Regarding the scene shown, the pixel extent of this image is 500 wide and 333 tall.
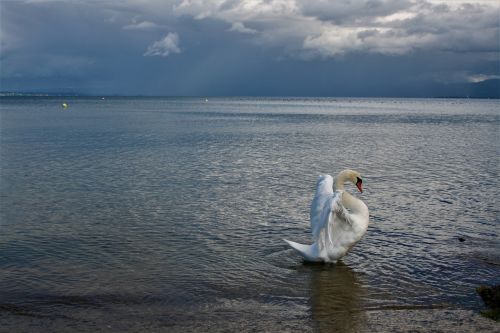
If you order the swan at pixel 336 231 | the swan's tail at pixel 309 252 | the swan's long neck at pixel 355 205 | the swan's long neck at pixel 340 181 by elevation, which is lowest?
the swan's tail at pixel 309 252

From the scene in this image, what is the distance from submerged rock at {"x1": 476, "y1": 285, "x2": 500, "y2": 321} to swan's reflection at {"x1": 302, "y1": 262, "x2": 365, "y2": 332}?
177 cm

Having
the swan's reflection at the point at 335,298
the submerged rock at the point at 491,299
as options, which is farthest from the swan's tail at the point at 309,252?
the submerged rock at the point at 491,299

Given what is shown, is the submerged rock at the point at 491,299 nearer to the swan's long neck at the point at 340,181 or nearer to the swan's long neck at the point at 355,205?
the swan's long neck at the point at 355,205

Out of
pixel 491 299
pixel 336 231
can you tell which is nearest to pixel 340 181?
pixel 336 231

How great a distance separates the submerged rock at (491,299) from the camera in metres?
8.45

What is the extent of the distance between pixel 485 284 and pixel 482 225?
4.77 m

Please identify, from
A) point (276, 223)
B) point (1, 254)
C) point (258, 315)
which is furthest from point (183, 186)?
point (258, 315)

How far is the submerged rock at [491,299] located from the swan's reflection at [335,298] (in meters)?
1.77

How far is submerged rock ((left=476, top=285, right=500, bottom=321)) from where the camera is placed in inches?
333

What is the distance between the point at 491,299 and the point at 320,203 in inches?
141

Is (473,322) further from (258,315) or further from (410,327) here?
(258,315)

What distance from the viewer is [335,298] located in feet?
31.3

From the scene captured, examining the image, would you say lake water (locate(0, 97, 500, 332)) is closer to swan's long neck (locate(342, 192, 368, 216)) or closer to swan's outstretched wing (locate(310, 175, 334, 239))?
swan's outstretched wing (locate(310, 175, 334, 239))

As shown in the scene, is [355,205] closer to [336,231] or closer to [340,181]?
[336,231]
